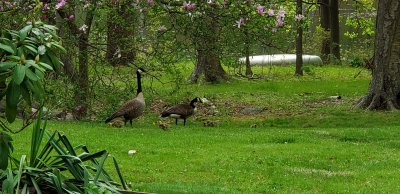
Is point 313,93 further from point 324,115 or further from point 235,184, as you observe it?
point 235,184

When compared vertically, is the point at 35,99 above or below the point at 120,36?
below

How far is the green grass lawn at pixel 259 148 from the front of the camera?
933cm

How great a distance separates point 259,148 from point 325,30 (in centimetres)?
2745

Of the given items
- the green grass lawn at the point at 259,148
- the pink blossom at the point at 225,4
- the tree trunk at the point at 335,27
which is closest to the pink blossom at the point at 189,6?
the pink blossom at the point at 225,4

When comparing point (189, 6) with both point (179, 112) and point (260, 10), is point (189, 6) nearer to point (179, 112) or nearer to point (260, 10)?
point (260, 10)

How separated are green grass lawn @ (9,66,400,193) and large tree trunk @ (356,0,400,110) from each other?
1.96 ft

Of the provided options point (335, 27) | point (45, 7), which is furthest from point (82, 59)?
point (335, 27)

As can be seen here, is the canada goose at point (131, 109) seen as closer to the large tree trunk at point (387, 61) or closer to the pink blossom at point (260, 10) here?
the pink blossom at point (260, 10)

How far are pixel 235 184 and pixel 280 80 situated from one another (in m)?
20.3

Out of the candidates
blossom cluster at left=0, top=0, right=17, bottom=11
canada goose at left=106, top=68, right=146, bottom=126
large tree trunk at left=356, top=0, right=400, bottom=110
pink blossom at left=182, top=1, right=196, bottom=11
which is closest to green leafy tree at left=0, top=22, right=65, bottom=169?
pink blossom at left=182, top=1, right=196, bottom=11

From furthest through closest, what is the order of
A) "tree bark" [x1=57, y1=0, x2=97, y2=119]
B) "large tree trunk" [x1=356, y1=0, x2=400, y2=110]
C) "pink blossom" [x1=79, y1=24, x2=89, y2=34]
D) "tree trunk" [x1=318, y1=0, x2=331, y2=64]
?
"tree trunk" [x1=318, y1=0, x2=331, y2=64], "large tree trunk" [x1=356, y1=0, x2=400, y2=110], "tree bark" [x1=57, y1=0, x2=97, y2=119], "pink blossom" [x1=79, y1=24, x2=89, y2=34]

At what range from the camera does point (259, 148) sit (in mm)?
12461

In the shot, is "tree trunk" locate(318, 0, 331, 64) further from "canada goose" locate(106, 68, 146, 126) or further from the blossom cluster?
the blossom cluster

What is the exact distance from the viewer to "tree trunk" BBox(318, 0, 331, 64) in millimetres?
37812
